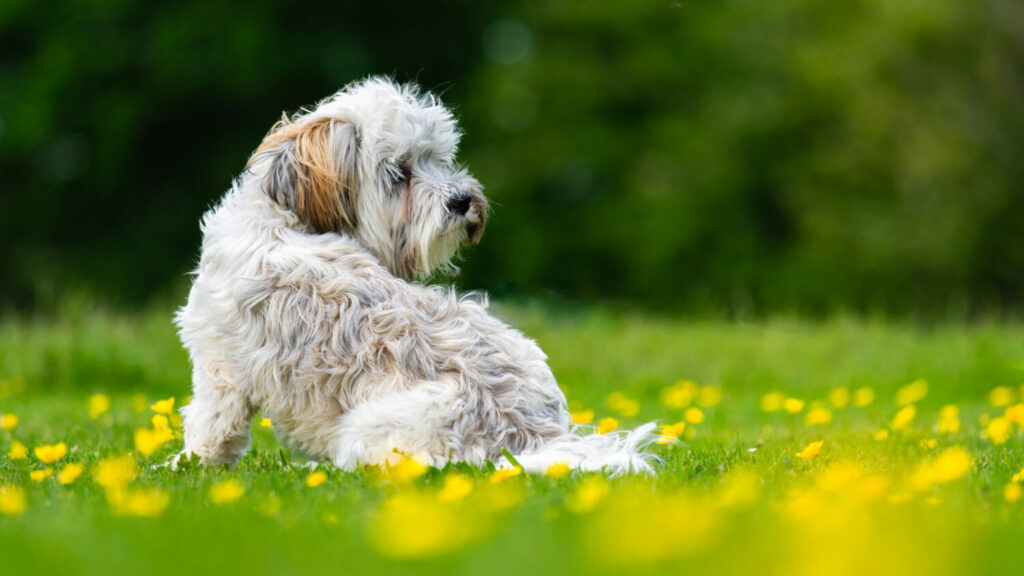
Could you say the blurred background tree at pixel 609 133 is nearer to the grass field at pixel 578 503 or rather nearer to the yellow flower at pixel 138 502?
the grass field at pixel 578 503

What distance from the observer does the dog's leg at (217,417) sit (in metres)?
4.83

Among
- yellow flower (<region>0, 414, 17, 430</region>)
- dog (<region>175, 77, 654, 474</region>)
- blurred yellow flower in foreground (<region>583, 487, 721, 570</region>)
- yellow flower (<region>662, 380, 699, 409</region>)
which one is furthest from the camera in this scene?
yellow flower (<region>662, 380, 699, 409</region>)

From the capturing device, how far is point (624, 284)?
24953 mm

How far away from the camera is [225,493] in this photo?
365 centimetres

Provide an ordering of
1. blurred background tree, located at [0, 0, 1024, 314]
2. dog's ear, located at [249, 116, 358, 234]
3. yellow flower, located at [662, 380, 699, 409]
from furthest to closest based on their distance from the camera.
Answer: blurred background tree, located at [0, 0, 1024, 314] < yellow flower, located at [662, 380, 699, 409] < dog's ear, located at [249, 116, 358, 234]

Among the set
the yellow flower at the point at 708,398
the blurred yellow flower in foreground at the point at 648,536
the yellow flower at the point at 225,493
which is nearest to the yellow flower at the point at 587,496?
the blurred yellow flower in foreground at the point at 648,536

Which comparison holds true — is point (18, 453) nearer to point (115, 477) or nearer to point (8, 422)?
point (8, 422)

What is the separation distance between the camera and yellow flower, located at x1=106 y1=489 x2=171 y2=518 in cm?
330

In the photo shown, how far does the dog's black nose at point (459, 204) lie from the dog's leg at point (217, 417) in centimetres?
117

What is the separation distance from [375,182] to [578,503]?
2.04 m

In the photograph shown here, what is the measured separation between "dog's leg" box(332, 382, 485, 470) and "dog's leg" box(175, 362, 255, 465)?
0.62 m

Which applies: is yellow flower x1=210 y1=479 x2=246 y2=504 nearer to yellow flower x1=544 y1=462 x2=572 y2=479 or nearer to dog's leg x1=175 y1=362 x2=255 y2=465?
dog's leg x1=175 y1=362 x2=255 y2=465

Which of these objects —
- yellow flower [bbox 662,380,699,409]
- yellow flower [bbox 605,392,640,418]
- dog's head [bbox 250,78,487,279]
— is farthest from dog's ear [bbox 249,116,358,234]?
yellow flower [bbox 662,380,699,409]

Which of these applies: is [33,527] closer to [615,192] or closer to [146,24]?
[146,24]
